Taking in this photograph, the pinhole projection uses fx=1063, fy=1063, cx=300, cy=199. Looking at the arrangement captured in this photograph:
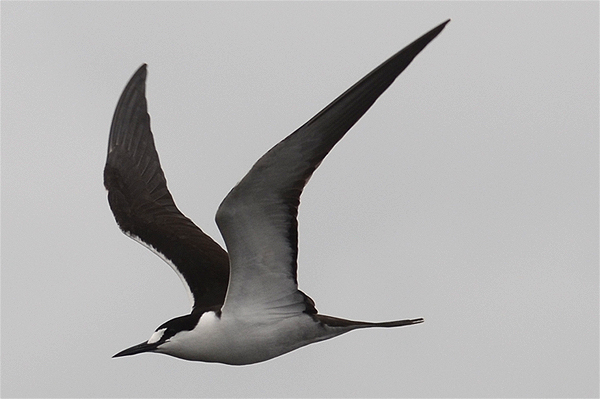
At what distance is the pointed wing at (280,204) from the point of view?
889 centimetres

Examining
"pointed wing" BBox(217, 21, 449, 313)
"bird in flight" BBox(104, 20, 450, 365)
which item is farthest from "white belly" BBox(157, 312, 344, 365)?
"pointed wing" BBox(217, 21, 449, 313)

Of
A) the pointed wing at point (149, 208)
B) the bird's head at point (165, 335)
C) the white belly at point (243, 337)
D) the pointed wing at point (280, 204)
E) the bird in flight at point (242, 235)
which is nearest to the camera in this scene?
the pointed wing at point (280, 204)

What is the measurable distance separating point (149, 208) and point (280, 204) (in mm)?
4386

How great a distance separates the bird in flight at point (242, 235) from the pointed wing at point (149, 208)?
0.01 meters

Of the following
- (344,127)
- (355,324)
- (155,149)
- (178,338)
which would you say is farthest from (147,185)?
(344,127)

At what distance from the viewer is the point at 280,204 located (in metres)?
9.83

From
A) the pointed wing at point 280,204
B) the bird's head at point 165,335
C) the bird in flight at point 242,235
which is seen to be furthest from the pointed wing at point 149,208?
the pointed wing at point 280,204

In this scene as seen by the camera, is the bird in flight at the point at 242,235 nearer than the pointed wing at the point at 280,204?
No

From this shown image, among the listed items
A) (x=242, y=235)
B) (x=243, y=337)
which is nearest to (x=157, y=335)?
(x=243, y=337)

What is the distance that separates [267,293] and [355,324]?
98cm

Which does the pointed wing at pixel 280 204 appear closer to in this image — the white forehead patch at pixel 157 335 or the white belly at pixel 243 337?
the white belly at pixel 243 337

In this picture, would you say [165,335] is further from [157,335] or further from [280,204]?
[280,204]

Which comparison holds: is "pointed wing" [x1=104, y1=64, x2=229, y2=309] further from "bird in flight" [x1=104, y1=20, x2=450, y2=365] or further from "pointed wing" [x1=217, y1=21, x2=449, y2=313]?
"pointed wing" [x1=217, y1=21, x2=449, y2=313]

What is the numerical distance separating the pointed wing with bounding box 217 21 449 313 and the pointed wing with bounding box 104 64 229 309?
119 cm
